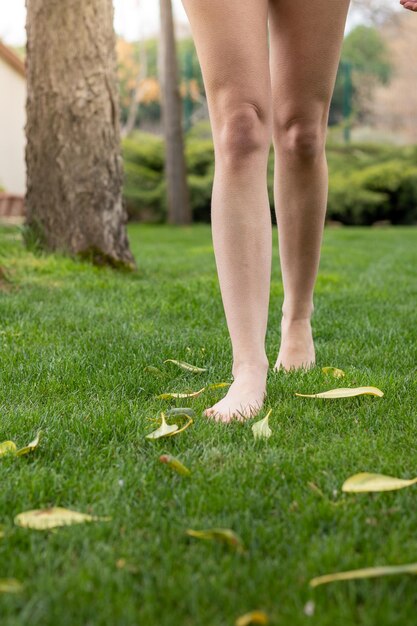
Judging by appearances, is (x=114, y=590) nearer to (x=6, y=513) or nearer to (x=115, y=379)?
(x=6, y=513)

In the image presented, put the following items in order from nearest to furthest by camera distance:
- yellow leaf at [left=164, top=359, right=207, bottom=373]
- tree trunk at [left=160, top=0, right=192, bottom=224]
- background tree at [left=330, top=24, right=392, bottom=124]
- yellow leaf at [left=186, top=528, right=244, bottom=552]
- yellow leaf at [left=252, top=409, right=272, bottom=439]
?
yellow leaf at [left=186, top=528, right=244, bottom=552] < yellow leaf at [left=252, top=409, right=272, bottom=439] < yellow leaf at [left=164, top=359, right=207, bottom=373] < tree trunk at [left=160, top=0, right=192, bottom=224] < background tree at [left=330, top=24, right=392, bottom=124]

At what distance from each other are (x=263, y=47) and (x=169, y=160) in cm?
1186

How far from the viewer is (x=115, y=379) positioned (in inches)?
93.0

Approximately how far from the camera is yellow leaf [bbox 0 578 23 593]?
1.12 m

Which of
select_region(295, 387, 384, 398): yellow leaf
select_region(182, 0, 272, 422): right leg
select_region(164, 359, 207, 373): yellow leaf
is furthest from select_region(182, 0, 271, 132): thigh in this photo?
select_region(164, 359, 207, 373): yellow leaf

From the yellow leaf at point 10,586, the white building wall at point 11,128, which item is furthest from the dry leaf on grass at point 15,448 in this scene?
the white building wall at point 11,128

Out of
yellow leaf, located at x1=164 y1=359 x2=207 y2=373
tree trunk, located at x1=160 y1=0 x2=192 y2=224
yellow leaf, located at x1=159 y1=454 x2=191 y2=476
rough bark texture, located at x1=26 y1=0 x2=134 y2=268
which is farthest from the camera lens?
tree trunk, located at x1=160 y1=0 x2=192 y2=224

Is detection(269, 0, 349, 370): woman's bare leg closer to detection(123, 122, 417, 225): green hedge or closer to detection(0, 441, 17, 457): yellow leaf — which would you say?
detection(0, 441, 17, 457): yellow leaf

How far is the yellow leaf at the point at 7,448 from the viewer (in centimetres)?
172

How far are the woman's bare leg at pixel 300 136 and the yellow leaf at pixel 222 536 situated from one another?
4.19 ft

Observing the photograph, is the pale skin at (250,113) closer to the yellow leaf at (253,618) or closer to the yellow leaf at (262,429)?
the yellow leaf at (262,429)

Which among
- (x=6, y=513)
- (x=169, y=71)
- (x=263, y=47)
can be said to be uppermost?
(x=169, y=71)

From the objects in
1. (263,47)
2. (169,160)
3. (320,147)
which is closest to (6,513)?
(263,47)

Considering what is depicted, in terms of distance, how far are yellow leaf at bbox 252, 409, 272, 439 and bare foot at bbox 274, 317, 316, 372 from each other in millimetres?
723
